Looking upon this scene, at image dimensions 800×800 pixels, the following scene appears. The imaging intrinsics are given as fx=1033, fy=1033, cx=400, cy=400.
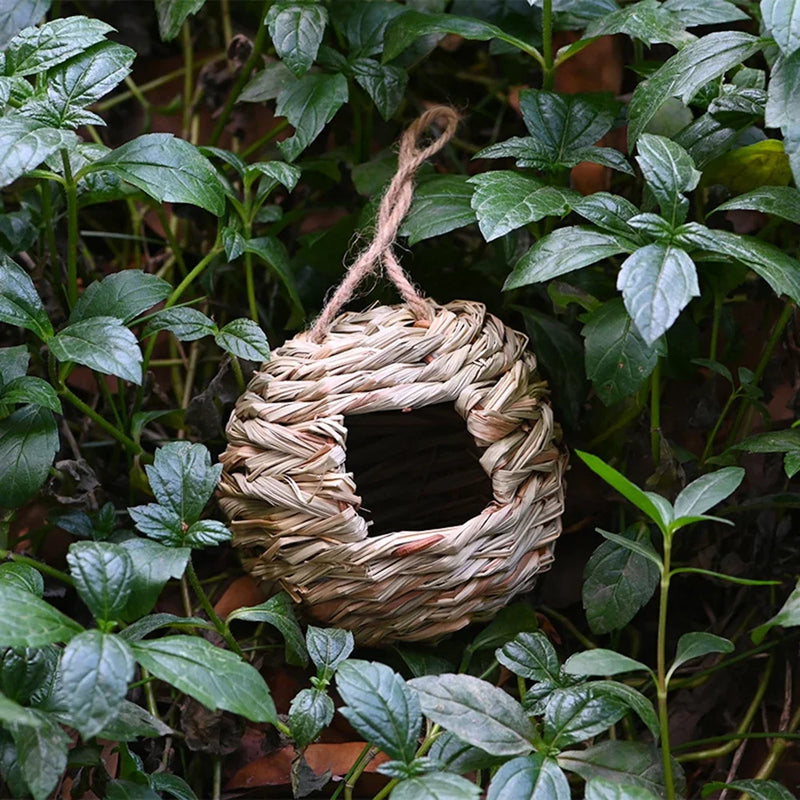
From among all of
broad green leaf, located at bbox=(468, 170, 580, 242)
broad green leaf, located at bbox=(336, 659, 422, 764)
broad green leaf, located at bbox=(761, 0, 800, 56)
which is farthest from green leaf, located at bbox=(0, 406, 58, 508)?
broad green leaf, located at bbox=(761, 0, 800, 56)

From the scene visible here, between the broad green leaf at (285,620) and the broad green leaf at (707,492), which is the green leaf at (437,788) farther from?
the broad green leaf at (707,492)

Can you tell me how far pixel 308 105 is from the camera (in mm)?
1288

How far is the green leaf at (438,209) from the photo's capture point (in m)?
1.21

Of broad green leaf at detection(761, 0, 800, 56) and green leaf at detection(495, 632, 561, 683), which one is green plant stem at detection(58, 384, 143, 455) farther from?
broad green leaf at detection(761, 0, 800, 56)

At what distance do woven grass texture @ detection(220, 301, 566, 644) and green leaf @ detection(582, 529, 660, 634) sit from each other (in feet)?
0.22

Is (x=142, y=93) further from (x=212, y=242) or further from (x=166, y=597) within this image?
(x=166, y=597)

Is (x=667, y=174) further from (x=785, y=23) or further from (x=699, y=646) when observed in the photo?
(x=699, y=646)

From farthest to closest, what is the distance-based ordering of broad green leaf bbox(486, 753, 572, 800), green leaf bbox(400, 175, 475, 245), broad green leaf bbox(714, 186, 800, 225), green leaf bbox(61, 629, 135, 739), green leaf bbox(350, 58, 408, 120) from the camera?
green leaf bbox(350, 58, 408, 120), green leaf bbox(400, 175, 475, 245), broad green leaf bbox(714, 186, 800, 225), broad green leaf bbox(486, 753, 572, 800), green leaf bbox(61, 629, 135, 739)

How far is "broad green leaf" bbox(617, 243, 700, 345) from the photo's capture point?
3.10 feet

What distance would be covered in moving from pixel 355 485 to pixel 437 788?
1.35ft

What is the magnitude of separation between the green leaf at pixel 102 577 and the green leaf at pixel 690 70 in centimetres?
70

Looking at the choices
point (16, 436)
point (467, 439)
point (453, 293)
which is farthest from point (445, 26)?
point (16, 436)

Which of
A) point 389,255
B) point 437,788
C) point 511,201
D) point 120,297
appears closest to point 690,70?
point 511,201

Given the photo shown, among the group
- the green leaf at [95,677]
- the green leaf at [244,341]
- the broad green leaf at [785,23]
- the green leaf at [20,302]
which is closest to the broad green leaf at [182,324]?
the green leaf at [244,341]
